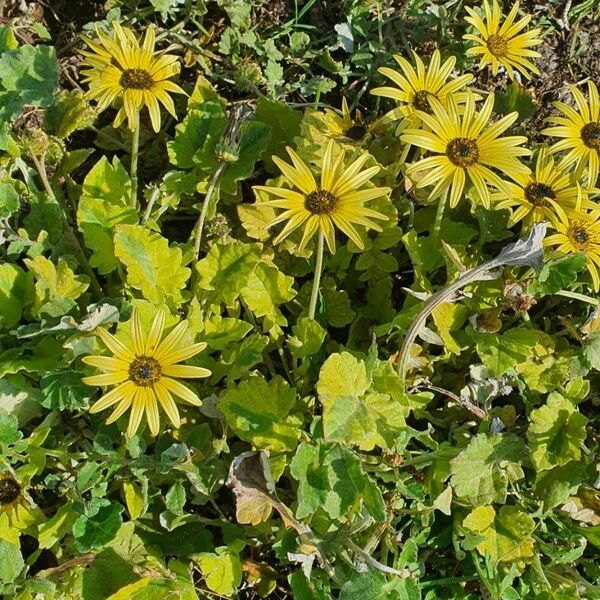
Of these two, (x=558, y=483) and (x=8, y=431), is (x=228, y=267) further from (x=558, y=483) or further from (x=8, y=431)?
(x=558, y=483)

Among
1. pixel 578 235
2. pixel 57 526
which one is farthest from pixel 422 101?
pixel 57 526

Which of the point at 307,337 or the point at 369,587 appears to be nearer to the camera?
the point at 369,587

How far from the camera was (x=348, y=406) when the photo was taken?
269 cm

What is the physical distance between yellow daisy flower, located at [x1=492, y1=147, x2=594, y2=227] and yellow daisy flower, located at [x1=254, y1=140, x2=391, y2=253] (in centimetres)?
57

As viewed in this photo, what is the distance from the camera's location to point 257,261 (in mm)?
3137

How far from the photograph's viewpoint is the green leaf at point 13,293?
10.2 ft

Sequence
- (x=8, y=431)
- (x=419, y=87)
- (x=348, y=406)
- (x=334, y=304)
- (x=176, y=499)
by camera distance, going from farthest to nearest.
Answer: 1. (x=334, y=304)
2. (x=419, y=87)
3. (x=176, y=499)
4. (x=8, y=431)
5. (x=348, y=406)

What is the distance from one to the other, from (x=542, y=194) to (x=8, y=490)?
92.9 inches

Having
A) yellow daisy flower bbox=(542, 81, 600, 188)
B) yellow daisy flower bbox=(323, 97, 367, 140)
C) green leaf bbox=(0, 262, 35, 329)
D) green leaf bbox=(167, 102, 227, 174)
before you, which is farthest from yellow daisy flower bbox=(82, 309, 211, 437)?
yellow daisy flower bbox=(542, 81, 600, 188)

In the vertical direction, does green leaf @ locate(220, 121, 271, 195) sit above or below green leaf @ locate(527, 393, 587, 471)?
above

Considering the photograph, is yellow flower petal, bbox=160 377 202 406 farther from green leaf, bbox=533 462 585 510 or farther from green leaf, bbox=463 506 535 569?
green leaf, bbox=533 462 585 510

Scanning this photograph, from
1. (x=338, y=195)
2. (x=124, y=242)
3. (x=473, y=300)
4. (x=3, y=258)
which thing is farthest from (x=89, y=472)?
(x=473, y=300)

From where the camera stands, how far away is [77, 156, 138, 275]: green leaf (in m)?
3.22

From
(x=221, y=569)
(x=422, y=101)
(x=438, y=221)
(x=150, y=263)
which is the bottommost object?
(x=221, y=569)
